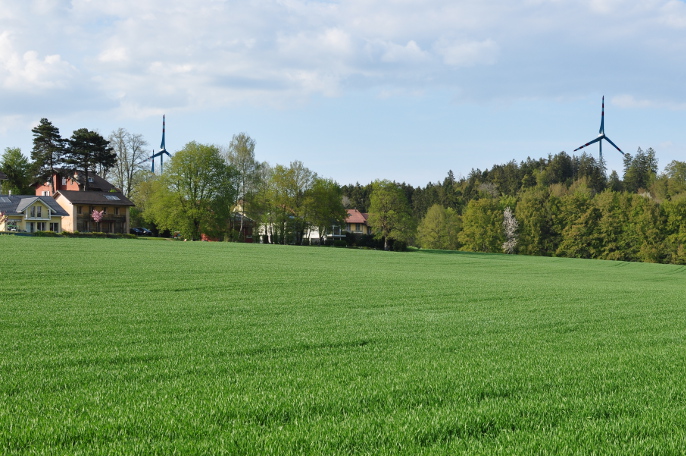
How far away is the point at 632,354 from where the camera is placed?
33.9 ft

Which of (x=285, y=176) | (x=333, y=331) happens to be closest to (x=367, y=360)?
(x=333, y=331)

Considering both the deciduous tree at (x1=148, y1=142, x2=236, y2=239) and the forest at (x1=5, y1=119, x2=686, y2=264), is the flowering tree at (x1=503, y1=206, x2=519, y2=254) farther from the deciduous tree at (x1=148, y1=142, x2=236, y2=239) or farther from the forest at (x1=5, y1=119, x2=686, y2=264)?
the deciduous tree at (x1=148, y1=142, x2=236, y2=239)

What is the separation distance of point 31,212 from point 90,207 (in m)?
9.46

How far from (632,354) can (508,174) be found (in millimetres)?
157893

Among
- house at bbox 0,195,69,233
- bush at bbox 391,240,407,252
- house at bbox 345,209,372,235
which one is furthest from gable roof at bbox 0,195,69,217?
house at bbox 345,209,372,235

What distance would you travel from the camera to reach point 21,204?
84.2 m

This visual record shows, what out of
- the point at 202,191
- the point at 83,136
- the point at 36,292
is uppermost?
the point at 83,136

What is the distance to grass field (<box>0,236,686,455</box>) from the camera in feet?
18.8

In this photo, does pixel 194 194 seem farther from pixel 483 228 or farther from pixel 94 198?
pixel 483 228

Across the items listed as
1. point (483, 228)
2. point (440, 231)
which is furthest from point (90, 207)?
point (483, 228)

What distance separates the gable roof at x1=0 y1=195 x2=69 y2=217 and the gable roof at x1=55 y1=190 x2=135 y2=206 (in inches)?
108

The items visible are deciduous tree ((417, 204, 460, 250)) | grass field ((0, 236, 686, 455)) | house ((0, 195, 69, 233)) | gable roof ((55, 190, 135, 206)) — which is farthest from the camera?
deciduous tree ((417, 204, 460, 250))

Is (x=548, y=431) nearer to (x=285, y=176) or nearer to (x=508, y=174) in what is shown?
(x=285, y=176)

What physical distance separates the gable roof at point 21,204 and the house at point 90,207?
7.17 ft
